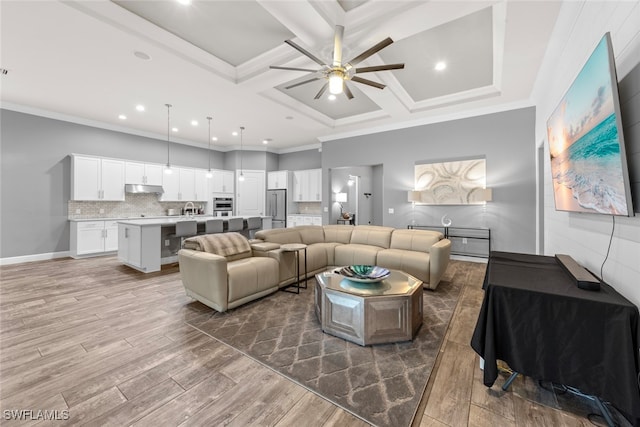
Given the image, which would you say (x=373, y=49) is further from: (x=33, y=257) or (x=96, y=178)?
(x=33, y=257)

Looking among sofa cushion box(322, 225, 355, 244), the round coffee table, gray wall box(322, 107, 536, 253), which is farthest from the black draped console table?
gray wall box(322, 107, 536, 253)

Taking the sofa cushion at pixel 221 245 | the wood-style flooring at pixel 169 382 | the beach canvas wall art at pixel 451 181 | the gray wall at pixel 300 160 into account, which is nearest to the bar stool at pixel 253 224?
the sofa cushion at pixel 221 245

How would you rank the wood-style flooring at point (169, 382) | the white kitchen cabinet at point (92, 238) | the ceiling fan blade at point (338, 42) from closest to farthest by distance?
the wood-style flooring at point (169, 382) → the ceiling fan blade at point (338, 42) → the white kitchen cabinet at point (92, 238)

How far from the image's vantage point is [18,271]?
4.61m

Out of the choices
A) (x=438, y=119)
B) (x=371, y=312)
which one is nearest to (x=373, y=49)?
(x=371, y=312)

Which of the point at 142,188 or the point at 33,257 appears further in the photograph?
the point at 142,188

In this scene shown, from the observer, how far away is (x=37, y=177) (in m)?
5.49

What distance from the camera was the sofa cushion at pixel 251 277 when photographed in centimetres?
294

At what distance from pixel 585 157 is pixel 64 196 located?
28.3 ft

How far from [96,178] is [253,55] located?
16.8 ft

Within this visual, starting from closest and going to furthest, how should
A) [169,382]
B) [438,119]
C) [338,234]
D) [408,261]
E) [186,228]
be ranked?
[169,382], [408,261], [186,228], [338,234], [438,119]

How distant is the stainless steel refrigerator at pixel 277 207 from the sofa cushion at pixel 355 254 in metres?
4.40

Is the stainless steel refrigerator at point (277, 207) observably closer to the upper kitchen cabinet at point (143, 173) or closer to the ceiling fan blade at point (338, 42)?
the upper kitchen cabinet at point (143, 173)

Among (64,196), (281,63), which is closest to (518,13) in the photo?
(281,63)
